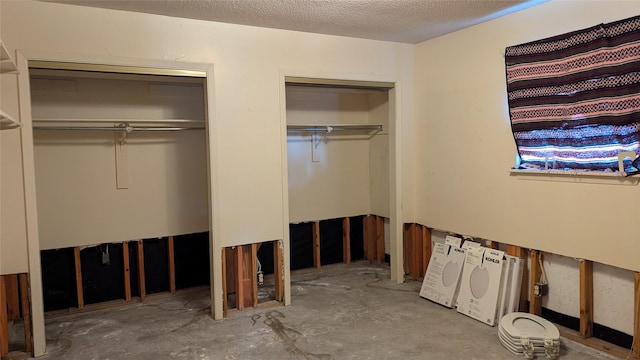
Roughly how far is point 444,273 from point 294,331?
152 centimetres

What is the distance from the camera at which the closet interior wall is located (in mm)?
4953

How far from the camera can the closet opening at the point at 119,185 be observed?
3.79 metres

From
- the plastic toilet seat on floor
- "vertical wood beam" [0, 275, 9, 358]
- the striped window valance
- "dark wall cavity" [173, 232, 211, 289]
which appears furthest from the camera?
"dark wall cavity" [173, 232, 211, 289]

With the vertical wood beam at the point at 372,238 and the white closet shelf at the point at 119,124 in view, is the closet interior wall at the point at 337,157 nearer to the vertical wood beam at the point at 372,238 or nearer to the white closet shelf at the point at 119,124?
the vertical wood beam at the point at 372,238

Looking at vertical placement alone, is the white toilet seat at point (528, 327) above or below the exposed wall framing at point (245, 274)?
below

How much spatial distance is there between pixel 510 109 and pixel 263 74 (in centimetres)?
209

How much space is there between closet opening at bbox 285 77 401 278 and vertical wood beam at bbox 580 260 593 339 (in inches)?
84.2

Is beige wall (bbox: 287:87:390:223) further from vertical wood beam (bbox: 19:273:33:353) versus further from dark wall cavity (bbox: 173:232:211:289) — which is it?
vertical wood beam (bbox: 19:273:33:353)

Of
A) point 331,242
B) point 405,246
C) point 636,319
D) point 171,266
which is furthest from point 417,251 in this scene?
point 171,266

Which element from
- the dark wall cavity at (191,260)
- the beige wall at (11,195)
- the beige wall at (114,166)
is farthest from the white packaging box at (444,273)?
the beige wall at (11,195)

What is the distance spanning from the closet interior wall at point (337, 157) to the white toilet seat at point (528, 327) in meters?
2.16

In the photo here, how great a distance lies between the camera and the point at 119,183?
404 cm

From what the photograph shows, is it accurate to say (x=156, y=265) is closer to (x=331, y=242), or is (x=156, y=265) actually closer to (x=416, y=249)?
(x=331, y=242)

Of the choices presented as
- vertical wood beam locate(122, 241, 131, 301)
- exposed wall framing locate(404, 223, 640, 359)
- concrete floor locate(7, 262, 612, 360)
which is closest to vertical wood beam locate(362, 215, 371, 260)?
concrete floor locate(7, 262, 612, 360)
